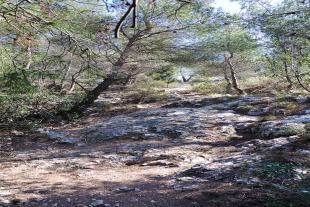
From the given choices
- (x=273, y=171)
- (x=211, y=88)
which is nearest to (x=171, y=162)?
(x=273, y=171)

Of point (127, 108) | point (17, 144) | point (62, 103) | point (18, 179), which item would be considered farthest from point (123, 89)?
point (18, 179)

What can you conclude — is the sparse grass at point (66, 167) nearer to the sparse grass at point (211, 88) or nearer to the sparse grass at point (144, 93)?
the sparse grass at point (144, 93)

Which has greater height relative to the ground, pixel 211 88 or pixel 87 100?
pixel 87 100

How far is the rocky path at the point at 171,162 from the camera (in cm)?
498

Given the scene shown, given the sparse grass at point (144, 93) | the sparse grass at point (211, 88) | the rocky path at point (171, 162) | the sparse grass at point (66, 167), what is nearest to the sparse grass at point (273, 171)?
the rocky path at point (171, 162)

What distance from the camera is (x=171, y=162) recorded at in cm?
722

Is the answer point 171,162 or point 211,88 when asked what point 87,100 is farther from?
point 171,162

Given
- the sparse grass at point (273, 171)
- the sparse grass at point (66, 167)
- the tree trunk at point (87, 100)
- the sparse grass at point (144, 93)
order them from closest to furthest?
1. the sparse grass at point (273, 171)
2. the sparse grass at point (66, 167)
3. the tree trunk at point (87, 100)
4. the sparse grass at point (144, 93)

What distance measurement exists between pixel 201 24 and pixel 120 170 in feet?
27.5

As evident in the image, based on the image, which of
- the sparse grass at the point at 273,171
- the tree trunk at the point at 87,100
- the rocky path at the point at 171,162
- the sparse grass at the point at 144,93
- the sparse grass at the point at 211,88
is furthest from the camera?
the sparse grass at the point at 211,88

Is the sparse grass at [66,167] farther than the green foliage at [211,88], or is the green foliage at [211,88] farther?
the green foliage at [211,88]

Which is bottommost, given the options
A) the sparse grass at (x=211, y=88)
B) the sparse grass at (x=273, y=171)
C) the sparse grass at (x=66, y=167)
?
the sparse grass at (x=273, y=171)

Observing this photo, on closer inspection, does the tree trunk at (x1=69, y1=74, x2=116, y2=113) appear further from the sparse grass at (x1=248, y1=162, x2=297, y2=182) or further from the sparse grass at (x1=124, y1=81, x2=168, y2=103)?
the sparse grass at (x1=248, y1=162, x2=297, y2=182)

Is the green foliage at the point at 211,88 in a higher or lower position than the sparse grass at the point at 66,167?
higher
